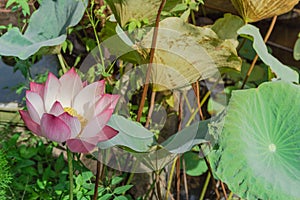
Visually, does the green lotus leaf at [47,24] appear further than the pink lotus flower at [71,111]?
Yes

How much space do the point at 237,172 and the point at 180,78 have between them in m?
0.27

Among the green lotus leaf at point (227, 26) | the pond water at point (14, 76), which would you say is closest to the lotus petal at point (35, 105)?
the green lotus leaf at point (227, 26)

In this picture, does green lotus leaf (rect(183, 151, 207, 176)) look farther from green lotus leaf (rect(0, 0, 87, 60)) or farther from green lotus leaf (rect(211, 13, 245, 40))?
green lotus leaf (rect(0, 0, 87, 60))

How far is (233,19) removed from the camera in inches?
50.7

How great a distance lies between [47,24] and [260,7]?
0.49 m

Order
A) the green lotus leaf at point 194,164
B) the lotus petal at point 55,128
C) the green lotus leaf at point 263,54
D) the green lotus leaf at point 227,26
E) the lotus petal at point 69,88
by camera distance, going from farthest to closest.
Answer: the green lotus leaf at point 194,164
the green lotus leaf at point 227,26
the green lotus leaf at point 263,54
the lotus petal at point 69,88
the lotus petal at point 55,128

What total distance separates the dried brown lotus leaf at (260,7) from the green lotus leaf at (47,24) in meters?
0.36

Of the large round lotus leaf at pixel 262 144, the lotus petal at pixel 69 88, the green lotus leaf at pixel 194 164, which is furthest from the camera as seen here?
the green lotus leaf at pixel 194 164

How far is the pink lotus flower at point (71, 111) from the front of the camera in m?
0.75

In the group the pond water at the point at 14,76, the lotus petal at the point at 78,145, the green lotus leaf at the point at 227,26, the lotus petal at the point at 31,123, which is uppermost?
the green lotus leaf at the point at 227,26

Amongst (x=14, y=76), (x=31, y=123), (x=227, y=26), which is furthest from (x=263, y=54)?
(x=14, y=76)

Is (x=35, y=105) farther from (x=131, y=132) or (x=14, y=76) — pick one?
(x=14, y=76)

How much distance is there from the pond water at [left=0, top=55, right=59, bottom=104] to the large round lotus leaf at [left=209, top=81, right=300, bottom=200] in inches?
29.7

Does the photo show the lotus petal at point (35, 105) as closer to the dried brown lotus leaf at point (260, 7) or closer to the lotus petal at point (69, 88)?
the lotus petal at point (69, 88)
